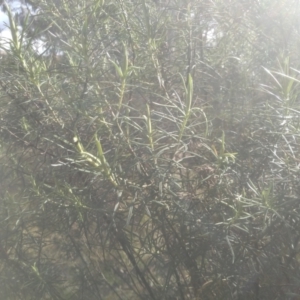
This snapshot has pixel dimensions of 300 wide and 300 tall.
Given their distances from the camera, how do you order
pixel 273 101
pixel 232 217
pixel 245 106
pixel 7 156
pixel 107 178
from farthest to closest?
1. pixel 7 156
2. pixel 245 106
3. pixel 273 101
4. pixel 232 217
5. pixel 107 178

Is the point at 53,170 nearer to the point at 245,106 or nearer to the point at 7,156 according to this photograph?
the point at 7,156

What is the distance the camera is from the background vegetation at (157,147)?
2.33 meters

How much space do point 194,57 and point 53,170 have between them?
2.89ft

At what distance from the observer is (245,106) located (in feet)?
9.26

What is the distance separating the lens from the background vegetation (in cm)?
233

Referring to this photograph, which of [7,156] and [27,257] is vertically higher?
[7,156]

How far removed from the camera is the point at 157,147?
7.82ft

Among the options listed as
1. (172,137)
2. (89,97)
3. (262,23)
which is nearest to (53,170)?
(89,97)

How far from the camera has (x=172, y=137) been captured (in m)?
2.29

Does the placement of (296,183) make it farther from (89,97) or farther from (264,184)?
(89,97)

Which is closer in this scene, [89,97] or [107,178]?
[107,178]

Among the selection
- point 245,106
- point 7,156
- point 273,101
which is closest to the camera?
point 273,101

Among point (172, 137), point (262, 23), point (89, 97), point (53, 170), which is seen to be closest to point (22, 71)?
point (89, 97)

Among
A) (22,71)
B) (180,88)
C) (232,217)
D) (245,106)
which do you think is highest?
(22,71)
